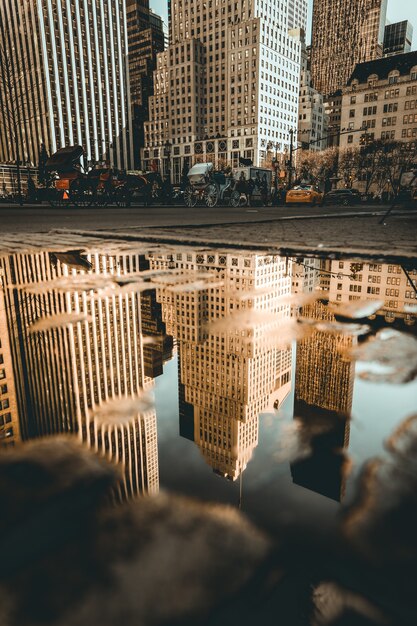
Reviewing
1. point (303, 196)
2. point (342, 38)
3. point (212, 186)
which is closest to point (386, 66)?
point (303, 196)

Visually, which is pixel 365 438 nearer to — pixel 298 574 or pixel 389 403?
pixel 389 403

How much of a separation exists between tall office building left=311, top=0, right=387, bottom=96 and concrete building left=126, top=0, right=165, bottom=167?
67.1 m

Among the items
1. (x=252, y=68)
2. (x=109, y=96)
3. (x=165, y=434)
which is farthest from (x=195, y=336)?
(x=109, y=96)

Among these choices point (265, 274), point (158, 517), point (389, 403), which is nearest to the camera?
point (158, 517)

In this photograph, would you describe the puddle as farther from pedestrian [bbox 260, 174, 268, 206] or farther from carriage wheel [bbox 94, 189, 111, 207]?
pedestrian [bbox 260, 174, 268, 206]

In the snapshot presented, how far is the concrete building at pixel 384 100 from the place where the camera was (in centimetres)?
8275

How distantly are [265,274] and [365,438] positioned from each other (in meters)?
2.73

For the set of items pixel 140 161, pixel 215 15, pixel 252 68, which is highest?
pixel 215 15

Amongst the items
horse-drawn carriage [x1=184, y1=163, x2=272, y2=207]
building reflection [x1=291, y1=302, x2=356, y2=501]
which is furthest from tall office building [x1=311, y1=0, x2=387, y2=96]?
building reflection [x1=291, y1=302, x2=356, y2=501]

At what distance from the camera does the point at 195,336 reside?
2316 mm

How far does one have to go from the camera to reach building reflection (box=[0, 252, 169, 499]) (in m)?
1.35

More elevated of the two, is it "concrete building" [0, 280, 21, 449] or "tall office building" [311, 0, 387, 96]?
"tall office building" [311, 0, 387, 96]

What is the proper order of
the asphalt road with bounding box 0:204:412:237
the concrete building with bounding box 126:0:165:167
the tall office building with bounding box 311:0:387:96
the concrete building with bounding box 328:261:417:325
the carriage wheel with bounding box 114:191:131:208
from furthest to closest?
1. the tall office building with bounding box 311:0:387:96
2. the concrete building with bounding box 126:0:165:167
3. the carriage wheel with bounding box 114:191:131:208
4. the asphalt road with bounding box 0:204:412:237
5. the concrete building with bounding box 328:261:417:325

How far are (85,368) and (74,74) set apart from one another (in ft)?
475
